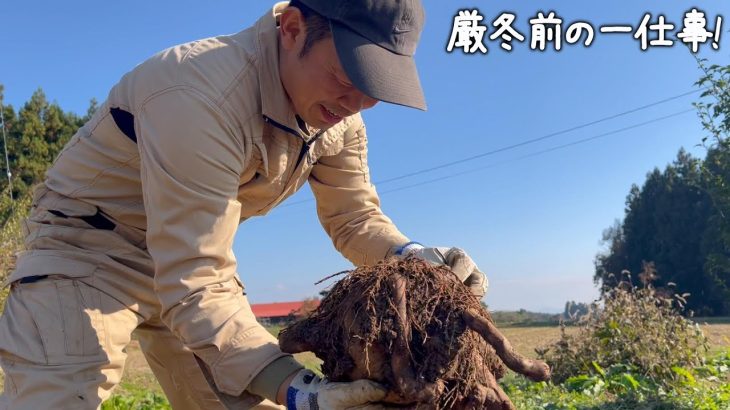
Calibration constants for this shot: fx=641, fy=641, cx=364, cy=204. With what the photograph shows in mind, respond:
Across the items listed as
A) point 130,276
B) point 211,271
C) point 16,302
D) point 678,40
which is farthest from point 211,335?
point 678,40

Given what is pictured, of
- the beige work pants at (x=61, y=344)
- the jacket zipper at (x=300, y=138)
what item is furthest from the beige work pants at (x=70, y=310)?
the jacket zipper at (x=300, y=138)

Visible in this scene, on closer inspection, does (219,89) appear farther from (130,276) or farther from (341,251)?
(341,251)

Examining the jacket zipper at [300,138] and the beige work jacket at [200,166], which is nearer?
the beige work jacket at [200,166]

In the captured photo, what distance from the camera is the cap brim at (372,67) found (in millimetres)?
1896

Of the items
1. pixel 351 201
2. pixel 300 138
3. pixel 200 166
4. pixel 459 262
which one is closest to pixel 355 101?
pixel 300 138

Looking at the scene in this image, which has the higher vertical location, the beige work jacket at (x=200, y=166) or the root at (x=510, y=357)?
the beige work jacket at (x=200, y=166)

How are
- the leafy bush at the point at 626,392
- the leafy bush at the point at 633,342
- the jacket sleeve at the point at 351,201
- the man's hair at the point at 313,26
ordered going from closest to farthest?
1. the man's hair at the point at 313,26
2. the jacket sleeve at the point at 351,201
3. the leafy bush at the point at 626,392
4. the leafy bush at the point at 633,342

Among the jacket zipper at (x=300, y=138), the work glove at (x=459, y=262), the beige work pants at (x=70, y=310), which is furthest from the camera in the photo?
the work glove at (x=459, y=262)

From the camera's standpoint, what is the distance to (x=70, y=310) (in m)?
2.21

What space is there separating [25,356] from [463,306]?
1452mm

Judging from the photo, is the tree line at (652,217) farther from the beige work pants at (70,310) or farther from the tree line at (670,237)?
the beige work pants at (70,310)

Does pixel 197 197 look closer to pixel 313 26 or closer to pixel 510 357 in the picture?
pixel 313 26

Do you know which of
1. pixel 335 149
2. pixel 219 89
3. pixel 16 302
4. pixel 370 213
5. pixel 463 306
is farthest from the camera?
pixel 370 213

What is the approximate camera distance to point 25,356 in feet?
6.98
